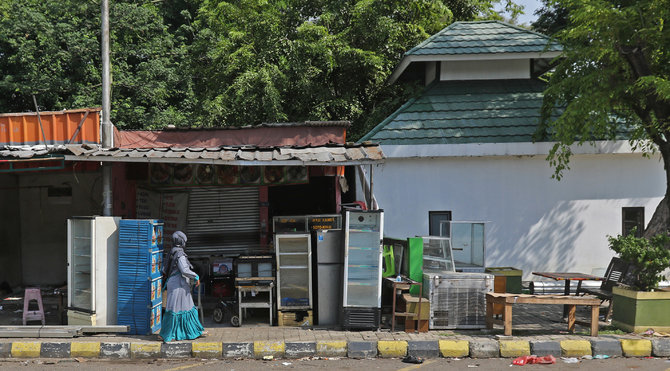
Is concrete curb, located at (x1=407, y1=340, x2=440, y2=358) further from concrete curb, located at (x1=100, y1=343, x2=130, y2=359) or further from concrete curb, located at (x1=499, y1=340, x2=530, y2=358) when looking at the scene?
concrete curb, located at (x1=100, y1=343, x2=130, y2=359)

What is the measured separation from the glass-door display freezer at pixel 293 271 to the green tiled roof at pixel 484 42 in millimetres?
7147

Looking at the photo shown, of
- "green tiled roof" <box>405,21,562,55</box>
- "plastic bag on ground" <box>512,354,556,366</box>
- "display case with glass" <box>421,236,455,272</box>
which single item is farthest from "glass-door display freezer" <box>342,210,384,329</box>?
"green tiled roof" <box>405,21,562,55</box>

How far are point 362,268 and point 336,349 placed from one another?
1564mm

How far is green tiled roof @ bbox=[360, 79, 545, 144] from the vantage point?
1369cm

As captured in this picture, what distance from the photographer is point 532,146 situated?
1333 cm

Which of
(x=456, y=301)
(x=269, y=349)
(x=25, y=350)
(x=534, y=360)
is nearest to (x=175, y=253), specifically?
(x=269, y=349)

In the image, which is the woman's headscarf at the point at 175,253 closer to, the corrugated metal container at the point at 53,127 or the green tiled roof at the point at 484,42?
the corrugated metal container at the point at 53,127

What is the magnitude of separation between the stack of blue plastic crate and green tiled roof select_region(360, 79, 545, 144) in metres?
6.07

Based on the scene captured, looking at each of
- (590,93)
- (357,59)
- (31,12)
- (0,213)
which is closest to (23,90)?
(31,12)

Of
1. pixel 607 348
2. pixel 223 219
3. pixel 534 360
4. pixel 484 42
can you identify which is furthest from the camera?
pixel 484 42

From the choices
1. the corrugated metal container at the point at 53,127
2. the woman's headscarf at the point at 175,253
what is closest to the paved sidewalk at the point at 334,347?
the woman's headscarf at the point at 175,253

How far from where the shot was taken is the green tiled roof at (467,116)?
13688mm

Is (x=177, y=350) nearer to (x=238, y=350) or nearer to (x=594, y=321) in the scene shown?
(x=238, y=350)

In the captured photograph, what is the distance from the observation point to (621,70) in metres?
11.6
